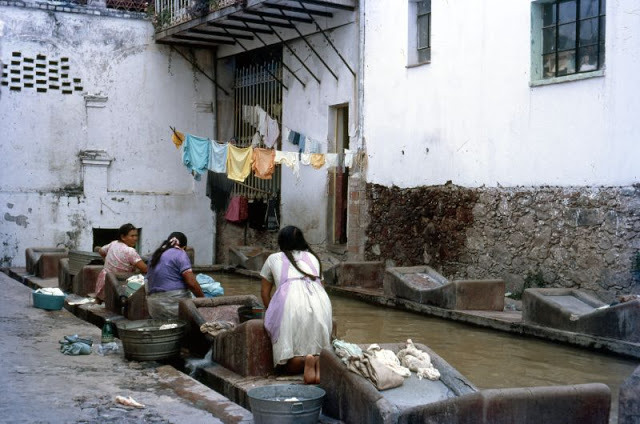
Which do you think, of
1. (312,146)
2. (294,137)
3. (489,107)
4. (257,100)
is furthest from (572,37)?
(257,100)

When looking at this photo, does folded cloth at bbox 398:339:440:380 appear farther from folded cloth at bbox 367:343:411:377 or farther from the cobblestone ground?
→ the cobblestone ground

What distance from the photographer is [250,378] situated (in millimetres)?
7129

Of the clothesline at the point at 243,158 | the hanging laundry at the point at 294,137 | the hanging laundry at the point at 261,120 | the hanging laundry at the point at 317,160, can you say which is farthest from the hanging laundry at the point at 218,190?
the hanging laundry at the point at 317,160

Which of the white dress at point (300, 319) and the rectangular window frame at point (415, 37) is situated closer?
the white dress at point (300, 319)

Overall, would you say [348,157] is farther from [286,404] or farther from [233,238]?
[286,404]

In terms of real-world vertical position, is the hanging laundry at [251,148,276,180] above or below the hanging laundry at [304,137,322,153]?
below

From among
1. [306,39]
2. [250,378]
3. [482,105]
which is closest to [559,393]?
[250,378]

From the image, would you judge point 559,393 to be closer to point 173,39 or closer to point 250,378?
point 250,378

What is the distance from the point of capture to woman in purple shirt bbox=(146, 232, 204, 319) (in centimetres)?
904

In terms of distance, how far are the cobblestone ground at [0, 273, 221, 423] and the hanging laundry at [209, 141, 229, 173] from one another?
751 cm

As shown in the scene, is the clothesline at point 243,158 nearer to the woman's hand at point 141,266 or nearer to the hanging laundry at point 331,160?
the hanging laundry at point 331,160

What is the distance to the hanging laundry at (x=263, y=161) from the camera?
55.0 ft

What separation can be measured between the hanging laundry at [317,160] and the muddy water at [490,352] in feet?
13.4

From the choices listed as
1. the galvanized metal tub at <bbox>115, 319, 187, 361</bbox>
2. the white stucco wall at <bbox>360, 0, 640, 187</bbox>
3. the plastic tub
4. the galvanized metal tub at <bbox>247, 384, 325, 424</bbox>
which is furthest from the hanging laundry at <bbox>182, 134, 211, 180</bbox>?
the galvanized metal tub at <bbox>247, 384, 325, 424</bbox>
